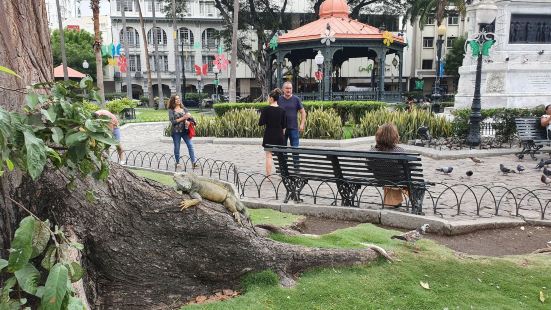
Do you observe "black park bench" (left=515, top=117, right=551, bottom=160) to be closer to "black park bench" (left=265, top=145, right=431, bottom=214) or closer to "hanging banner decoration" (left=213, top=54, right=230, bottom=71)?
"black park bench" (left=265, top=145, right=431, bottom=214)

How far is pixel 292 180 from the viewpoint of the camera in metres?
6.77

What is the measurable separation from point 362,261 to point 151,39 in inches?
2333

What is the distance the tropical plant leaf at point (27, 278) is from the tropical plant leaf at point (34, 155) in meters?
0.47

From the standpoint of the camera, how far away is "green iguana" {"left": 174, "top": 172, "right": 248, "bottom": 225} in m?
3.51

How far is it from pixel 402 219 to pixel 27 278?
190 inches

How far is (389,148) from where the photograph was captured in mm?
6504

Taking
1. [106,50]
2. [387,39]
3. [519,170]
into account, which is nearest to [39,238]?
[519,170]

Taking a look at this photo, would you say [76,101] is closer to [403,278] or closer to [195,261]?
[195,261]

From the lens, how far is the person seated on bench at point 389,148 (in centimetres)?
631

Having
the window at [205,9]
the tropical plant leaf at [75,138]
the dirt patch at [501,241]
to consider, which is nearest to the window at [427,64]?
the window at [205,9]

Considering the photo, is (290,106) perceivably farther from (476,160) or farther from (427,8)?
(427,8)

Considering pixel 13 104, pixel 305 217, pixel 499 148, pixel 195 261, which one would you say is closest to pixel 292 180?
pixel 305 217

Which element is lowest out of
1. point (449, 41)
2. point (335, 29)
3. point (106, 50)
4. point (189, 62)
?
point (335, 29)

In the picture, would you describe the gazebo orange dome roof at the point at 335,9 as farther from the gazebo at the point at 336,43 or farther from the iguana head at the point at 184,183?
the iguana head at the point at 184,183
